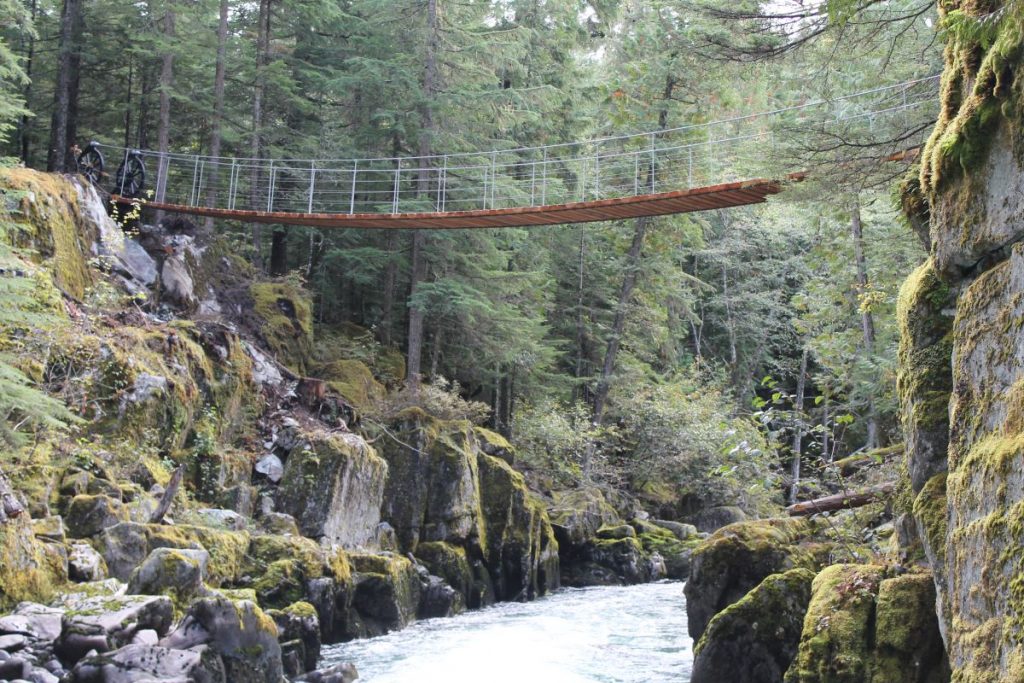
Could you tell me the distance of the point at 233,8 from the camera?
16.6 m

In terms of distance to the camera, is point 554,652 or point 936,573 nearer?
point 936,573

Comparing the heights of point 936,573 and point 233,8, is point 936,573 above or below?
below

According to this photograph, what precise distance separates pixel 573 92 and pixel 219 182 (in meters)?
7.47

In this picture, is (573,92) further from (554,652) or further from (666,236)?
(554,652)

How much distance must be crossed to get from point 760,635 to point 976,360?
2.72 m

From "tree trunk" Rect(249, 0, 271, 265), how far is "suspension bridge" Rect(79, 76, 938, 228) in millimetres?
133

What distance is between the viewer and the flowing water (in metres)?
6.57

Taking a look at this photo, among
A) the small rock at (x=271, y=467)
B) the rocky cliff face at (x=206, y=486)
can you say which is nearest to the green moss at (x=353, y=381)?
Answer: the rocky cliff face at (x=206, y=486)

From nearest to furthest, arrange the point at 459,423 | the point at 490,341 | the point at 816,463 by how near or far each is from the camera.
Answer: the point at 816,463 < the point at 459,423 < the point at 490,341

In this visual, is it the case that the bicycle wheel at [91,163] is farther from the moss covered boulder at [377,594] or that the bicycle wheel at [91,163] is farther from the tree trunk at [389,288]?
the moss covered boulder at [377,594]

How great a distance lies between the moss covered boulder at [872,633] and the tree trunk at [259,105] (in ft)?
34.5

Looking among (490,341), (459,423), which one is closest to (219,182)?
(490,341)

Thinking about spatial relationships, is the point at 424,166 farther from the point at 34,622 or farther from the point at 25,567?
the point at 34,622

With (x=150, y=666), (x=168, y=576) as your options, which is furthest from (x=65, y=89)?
(x=150, y=666)
